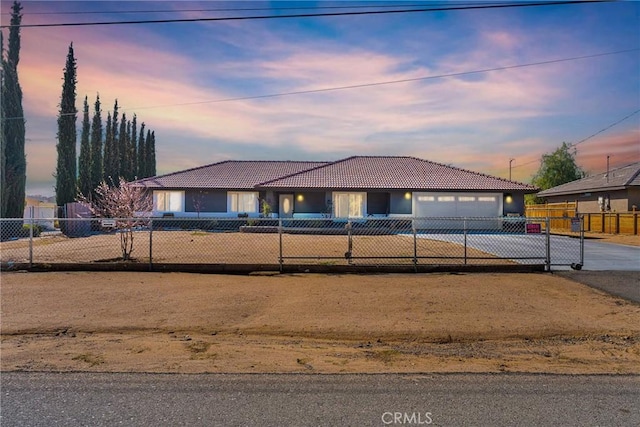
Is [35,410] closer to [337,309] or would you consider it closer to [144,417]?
[144,417]

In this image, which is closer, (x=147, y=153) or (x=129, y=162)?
(x=129, y=162)

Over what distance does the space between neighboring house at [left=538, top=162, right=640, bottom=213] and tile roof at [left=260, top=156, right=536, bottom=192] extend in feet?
22.9

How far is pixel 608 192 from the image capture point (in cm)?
3288

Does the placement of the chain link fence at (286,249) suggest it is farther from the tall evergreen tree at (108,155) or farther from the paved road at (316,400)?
the tall evergreen tree at (108,155)

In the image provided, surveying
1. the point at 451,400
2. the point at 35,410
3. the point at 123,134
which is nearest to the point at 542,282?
the point at 451,400

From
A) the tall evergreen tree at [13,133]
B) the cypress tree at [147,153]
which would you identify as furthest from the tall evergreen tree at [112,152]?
the tall evergreen tree at [13,133]

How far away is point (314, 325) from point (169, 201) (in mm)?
27681

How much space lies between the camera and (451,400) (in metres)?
4.02

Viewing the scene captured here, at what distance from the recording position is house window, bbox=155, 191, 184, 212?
32.0m

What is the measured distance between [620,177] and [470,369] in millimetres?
35437

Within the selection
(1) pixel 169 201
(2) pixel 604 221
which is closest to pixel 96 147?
(1) pixel 169 201

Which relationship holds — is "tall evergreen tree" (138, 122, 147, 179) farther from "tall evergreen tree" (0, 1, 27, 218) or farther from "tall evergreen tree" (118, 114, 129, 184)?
"tall evergreen tree" (0, 1, 27, 218)

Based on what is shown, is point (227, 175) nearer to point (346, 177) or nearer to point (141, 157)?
point (346, 177)

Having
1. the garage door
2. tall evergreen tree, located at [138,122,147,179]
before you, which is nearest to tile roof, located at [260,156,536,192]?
the garage door
